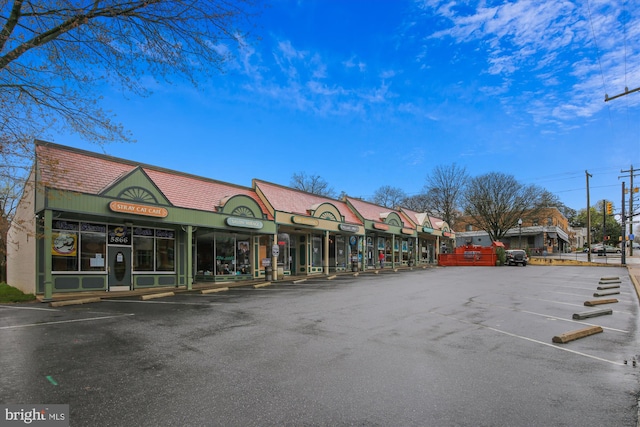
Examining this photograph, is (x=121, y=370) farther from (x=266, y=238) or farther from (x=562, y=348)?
(x=266, y=238)

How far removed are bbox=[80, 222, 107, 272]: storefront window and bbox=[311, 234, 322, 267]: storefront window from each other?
1475cm

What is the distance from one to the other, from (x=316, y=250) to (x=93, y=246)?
15855mm

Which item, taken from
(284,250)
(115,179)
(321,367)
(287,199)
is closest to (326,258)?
(284,250)

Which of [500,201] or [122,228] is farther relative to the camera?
[500,201]

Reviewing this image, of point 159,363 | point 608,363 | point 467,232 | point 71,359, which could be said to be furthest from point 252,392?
point 467,232

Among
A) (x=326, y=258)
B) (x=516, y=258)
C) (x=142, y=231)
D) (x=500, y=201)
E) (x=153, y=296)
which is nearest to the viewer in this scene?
(x=153, y=296)

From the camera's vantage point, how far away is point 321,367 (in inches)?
228

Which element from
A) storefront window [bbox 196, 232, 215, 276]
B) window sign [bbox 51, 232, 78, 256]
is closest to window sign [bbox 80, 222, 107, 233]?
window sign [bbox 51, 232, 78, 256]

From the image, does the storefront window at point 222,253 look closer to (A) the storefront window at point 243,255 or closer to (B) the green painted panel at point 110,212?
(A) the storefront window at point 243,255

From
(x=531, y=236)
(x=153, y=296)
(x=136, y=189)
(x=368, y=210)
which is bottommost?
(x=153, y=296)

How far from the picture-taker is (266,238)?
2383cm

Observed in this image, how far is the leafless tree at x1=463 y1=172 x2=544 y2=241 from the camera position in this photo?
5009 centimetres

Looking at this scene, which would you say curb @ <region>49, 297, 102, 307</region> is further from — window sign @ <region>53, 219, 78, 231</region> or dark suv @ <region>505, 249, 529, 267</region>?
dark suv @ <region>505, 249, 529, 267</region>

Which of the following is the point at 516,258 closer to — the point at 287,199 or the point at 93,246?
the point at 287,199
